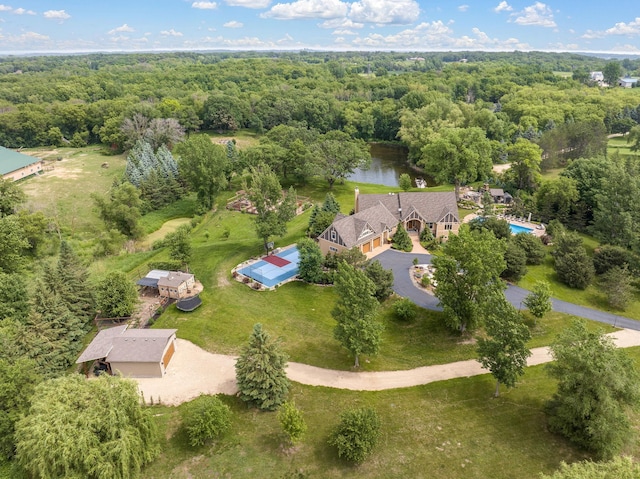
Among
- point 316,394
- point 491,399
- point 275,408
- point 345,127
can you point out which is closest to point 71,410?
point 275,408

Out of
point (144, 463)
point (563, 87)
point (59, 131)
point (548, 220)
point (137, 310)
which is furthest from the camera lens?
point (563, 87)

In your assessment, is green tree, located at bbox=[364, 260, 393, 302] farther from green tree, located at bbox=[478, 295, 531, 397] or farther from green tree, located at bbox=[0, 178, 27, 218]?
green tree, located at bbox=[0, 178, 27, 218]

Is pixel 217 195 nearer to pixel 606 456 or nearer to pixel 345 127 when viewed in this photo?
pixel 345 127

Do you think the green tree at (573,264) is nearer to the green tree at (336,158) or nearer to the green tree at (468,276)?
the green tree at (468,276)

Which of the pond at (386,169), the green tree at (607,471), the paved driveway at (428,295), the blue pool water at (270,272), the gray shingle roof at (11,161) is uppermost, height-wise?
the green tree at (607,471)

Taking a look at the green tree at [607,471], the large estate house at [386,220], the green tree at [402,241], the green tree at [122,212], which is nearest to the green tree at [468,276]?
the large estate house at [386,220]

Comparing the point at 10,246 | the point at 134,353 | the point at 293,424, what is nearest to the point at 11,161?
the point at 10,246

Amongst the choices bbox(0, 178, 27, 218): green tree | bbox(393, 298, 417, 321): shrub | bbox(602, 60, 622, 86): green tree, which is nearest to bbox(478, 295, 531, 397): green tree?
bbox(393, 298, 417, 321): shrub
